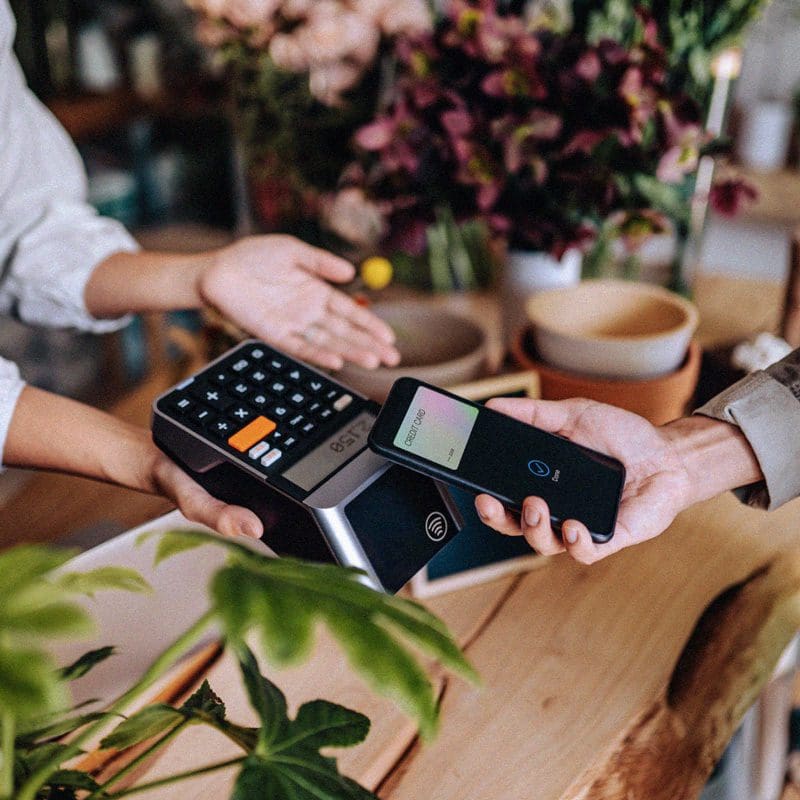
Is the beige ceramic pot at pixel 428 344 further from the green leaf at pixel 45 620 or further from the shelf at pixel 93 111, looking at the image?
the shelf at pixel 93 111

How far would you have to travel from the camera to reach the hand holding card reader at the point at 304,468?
455mm

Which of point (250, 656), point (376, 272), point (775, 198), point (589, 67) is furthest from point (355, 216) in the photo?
point (775, 198)

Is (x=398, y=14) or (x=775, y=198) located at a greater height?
(x=398, y=14)

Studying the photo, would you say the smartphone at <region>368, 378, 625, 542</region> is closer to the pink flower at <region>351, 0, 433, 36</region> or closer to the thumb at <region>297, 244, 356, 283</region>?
the thumb at <region>297, 244, 356, 283</region>

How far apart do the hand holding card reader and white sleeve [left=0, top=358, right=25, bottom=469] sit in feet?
0.42

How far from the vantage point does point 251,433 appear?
0.51 meters

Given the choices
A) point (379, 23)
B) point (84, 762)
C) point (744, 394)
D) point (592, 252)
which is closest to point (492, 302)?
point (592, 252)

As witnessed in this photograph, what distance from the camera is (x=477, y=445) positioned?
0.49 meters

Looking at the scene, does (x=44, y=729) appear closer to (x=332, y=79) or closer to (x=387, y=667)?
(x=387, y=667)

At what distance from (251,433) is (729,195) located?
56 centimetres

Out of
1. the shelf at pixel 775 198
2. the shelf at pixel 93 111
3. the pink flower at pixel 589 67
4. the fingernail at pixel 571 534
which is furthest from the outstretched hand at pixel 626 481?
the shelf at pixel 93 111

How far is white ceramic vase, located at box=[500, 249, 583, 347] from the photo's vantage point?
0.85 metres

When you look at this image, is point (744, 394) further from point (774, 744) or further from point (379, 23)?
point (379, 23)

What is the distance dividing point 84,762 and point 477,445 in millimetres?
279
